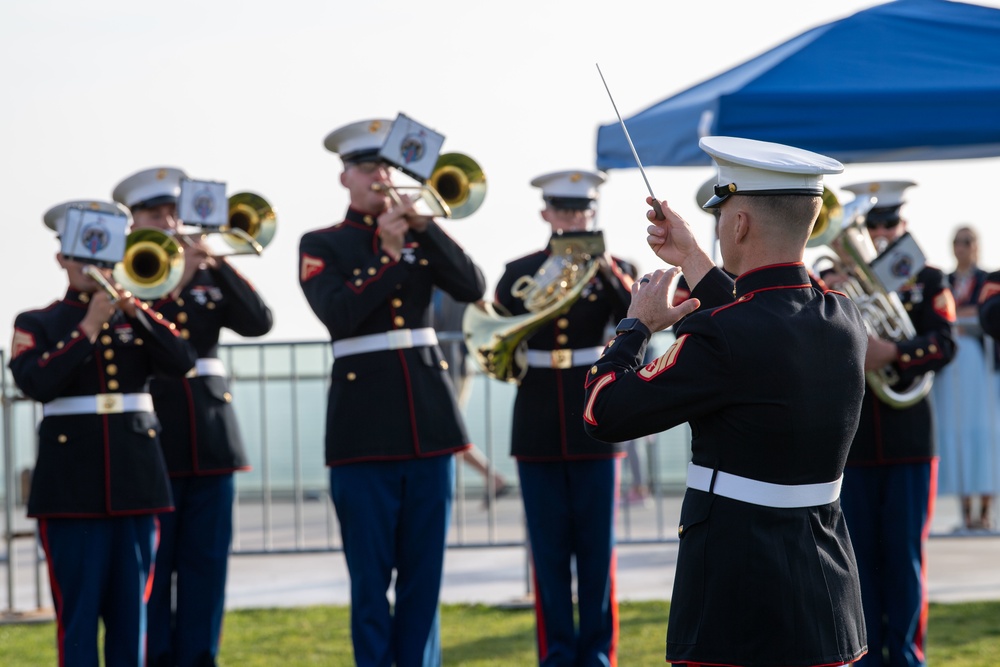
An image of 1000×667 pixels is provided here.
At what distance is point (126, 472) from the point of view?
5.40 meters

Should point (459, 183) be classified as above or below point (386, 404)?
above

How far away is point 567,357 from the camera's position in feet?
20.3

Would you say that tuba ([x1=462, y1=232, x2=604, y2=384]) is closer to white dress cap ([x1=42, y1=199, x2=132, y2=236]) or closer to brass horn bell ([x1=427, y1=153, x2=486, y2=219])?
brass horn bell ([x1=427, y1=153, x2=486, y2=219])

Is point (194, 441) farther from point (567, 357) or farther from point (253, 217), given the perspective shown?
point (567, 357)

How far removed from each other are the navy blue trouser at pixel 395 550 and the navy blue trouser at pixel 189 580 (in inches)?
28.7

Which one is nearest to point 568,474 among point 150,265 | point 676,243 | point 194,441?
point 194,441

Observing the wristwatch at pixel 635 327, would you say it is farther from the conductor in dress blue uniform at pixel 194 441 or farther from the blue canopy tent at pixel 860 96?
the conductor in dress blue uniform at pixel 194 441

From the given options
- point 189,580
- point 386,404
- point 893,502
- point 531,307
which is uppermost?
point 531,307

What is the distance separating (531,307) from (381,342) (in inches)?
30.2

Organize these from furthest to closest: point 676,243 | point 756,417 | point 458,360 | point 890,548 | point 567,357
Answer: point 458,360
point 567,357
point 890,548
point 676,243
point 756,417

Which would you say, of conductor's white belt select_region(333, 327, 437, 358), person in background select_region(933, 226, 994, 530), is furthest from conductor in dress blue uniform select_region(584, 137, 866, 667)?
person in background select_region(933, 226, 994, 530)

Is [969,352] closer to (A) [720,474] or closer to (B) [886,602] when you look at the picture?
(B) [886,602]

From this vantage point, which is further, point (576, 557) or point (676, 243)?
point (576, 557)

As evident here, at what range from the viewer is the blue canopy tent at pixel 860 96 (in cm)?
567
